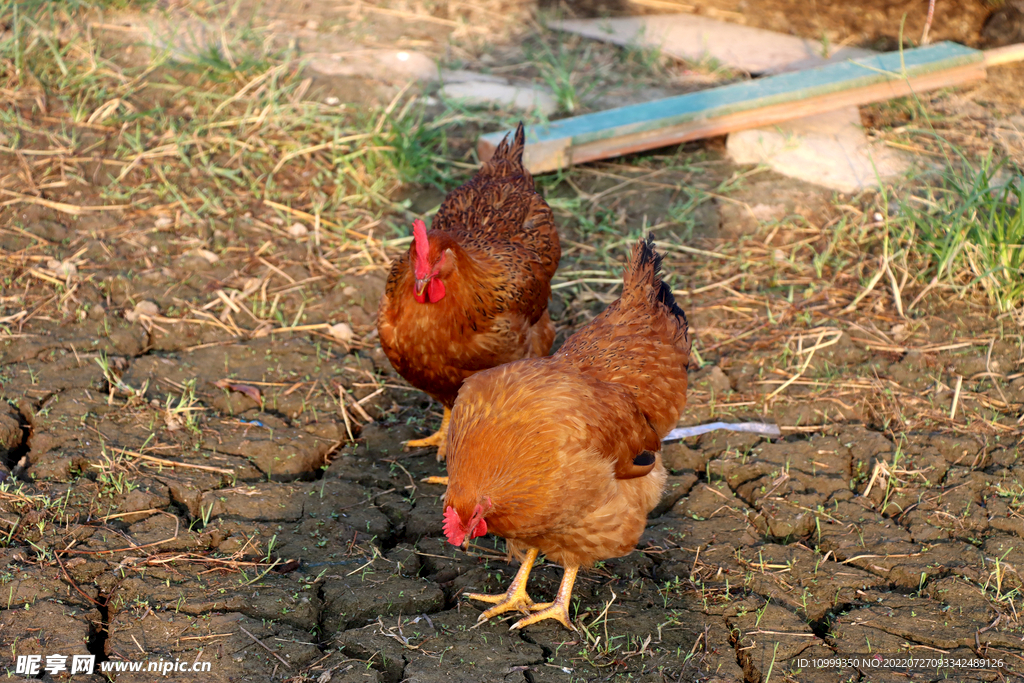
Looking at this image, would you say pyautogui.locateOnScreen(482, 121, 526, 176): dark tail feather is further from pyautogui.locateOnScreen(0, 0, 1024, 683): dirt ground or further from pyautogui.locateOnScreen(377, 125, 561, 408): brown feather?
pyautogui.locateOnScreen(0, 0, 1024, 683): dirt ground

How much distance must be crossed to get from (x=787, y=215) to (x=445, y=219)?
88.7 inches

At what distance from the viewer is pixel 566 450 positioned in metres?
2.71

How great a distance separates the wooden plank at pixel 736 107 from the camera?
17.3 feet

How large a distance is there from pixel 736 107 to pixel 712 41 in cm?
169

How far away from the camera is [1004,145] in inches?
207

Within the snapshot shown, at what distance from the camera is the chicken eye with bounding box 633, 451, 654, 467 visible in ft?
9.78

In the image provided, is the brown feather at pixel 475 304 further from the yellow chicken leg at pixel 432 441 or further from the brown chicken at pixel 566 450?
the brown chicken at pixel 566 450

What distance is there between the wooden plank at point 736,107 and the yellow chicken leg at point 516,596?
2.79m

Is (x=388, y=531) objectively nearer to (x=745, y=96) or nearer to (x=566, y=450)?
(x=566, y=450)

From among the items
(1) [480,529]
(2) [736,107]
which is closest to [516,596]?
(1) [480,529]

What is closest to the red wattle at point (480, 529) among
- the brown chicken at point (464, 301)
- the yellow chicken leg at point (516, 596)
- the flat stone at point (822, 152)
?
the yellow chicken leg at point (516, 596)

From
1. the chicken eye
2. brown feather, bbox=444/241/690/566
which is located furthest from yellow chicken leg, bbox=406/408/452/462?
the chicken eye

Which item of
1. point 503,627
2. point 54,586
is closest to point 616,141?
point 503,627

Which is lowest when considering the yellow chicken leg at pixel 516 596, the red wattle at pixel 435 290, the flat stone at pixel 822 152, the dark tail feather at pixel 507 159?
the yellow chicken leg at pixel 516 596
